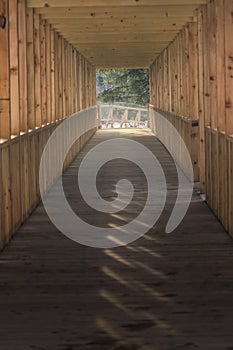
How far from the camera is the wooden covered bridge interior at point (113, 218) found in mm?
4309

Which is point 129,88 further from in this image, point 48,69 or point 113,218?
point 113,218

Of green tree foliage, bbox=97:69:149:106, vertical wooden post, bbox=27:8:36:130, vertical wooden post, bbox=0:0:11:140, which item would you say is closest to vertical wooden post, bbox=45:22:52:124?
vertical wooden post, bbox=27:8:36:130

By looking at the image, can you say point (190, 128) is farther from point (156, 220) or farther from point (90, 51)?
point (90, 51)

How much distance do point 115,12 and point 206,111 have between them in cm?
230

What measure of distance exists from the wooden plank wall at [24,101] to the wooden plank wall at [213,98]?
2187 millimetres

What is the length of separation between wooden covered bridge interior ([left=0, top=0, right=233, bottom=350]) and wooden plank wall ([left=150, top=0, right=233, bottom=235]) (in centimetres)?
2

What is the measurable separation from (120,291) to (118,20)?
22.8 feet

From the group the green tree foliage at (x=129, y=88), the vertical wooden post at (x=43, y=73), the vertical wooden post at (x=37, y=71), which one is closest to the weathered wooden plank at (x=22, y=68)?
the vertical wooden post at (x=37, y=71)

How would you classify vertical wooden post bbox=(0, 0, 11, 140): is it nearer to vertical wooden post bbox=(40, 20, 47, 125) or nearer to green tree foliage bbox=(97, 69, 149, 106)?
vertical wooden post bbox=(40, 20, 47, 125)

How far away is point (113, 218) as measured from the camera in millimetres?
8055

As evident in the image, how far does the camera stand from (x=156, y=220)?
7.88 meters

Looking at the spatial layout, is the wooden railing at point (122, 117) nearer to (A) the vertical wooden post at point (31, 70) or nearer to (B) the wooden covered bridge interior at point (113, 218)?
(B) the wooden covered bridge interior at point (113, 218)

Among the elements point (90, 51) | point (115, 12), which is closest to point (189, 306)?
point (115, 12)

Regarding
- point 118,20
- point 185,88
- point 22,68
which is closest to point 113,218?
point 22,68
